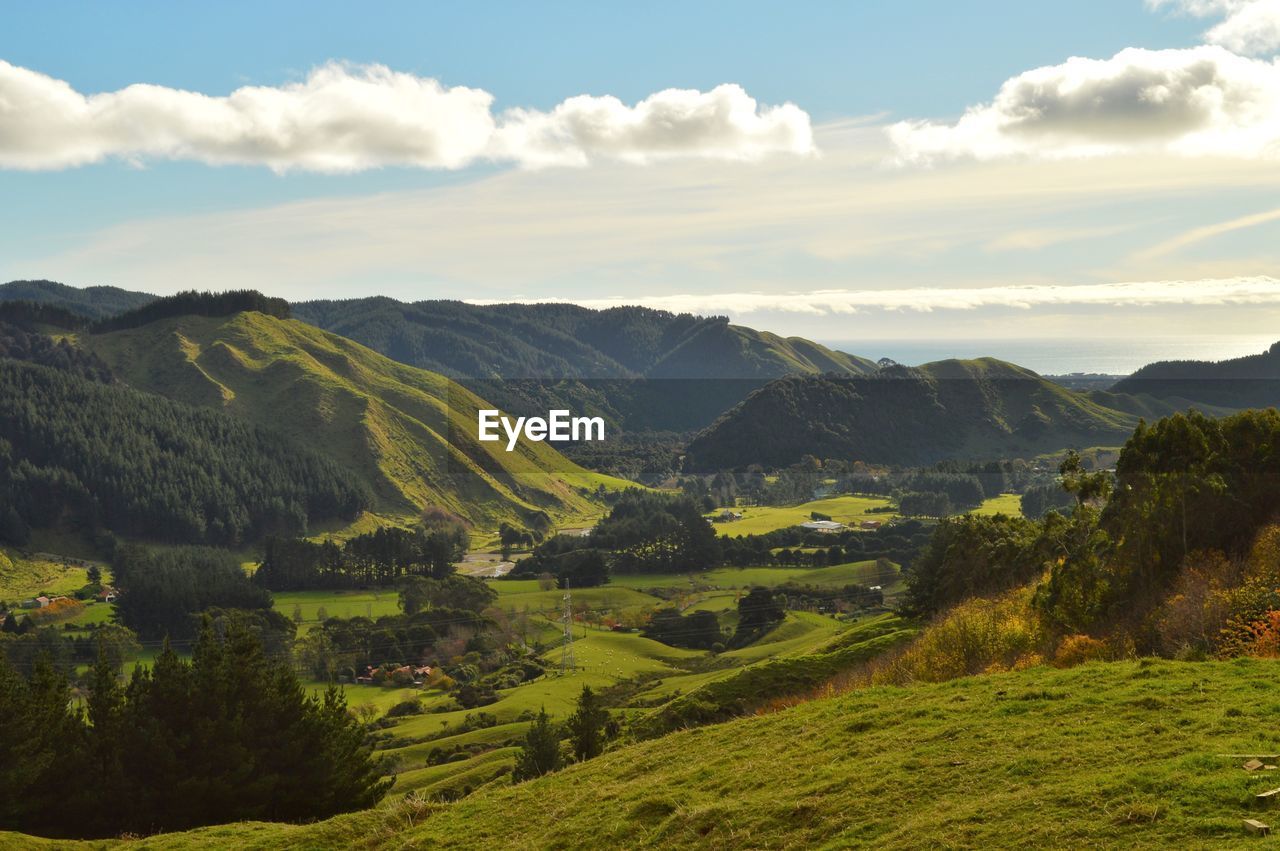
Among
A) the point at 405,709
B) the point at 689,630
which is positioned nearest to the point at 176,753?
the point at 405,709

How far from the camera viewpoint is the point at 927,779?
24.2 m

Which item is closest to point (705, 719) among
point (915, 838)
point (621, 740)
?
point (621, 740)

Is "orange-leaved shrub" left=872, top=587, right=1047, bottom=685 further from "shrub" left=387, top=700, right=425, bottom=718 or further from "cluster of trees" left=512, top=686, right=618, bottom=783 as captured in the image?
"shrub" left=387, top=700, right=425, bottom=718

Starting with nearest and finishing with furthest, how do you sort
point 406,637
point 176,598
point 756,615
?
point 406,637 < point 756,615 < point 176,598

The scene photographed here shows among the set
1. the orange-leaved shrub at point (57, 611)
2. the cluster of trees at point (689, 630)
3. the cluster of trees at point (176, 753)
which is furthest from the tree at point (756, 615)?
the orange-leaved shrub at point (57, 611)

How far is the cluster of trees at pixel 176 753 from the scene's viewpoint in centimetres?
4475

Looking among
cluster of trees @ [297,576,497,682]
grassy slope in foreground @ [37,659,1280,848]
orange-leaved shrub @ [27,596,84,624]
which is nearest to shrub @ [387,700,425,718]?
cluster of trees @ [297,576,497,682]

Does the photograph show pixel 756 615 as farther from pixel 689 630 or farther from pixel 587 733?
pixel 587 733

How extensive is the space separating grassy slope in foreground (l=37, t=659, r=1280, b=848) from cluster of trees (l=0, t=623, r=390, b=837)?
12.8 meters

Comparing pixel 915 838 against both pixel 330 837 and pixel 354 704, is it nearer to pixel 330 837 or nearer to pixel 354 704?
pixel 330 837

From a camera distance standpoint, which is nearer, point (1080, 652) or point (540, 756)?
point (1080, 652)

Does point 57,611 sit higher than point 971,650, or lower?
lower

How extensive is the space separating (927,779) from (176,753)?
123 ft

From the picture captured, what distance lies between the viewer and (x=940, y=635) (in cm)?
5038
